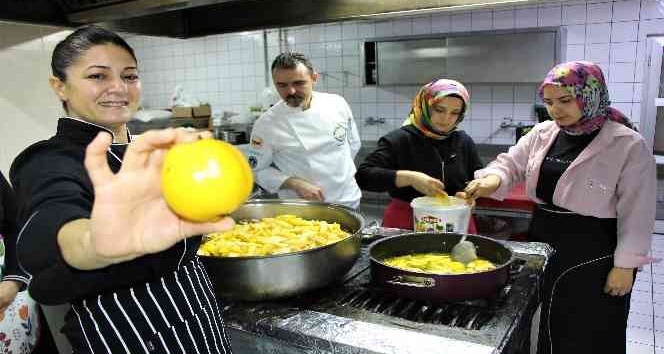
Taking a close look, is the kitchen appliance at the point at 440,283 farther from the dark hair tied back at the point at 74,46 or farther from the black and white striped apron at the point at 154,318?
the dark hair tied back at the point at 74,46

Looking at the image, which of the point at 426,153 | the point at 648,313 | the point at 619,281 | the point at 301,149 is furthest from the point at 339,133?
the point at 648,313

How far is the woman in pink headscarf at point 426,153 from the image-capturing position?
2.12 m

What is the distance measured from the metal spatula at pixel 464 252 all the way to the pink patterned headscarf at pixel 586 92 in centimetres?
90

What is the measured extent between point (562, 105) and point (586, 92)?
0.10 meters

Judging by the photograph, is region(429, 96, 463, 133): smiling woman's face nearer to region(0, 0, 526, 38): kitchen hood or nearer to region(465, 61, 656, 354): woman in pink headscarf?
region(465, 61, 656, 354): woman in pink headscarf

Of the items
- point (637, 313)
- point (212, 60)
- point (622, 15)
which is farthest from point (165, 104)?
point (637, 313)

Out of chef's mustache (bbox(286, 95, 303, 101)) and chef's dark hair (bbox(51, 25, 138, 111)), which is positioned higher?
chef's dark hair (bbox(51, 25, 138, 111))

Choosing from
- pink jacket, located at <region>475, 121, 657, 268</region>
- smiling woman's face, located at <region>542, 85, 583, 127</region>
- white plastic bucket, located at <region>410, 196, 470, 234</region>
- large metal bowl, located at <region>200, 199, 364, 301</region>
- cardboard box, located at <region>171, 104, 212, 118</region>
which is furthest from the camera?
cardboard box, located at <region>171, 104, 212, 118</region>

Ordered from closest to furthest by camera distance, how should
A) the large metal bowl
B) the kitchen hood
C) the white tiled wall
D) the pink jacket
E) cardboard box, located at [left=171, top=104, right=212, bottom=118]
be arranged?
1. the large metal bowl
2. the kitchen hood
3. the pink jacket
4. the white tiled wall
5. cardboard box, located at [left=171, top=104, right=212, bottom=118]

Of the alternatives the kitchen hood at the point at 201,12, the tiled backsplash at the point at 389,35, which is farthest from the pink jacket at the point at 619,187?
the tiled backsplash at the point at 389,35

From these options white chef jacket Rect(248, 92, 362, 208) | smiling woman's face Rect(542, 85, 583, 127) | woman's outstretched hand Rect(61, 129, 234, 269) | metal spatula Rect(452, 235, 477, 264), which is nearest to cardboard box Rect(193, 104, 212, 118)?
white chef jacket Rect(248, 92, 362, 208)

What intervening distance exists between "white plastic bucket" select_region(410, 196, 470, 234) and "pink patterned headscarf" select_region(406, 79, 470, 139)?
1.87ft

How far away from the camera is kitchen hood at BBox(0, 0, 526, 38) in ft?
4.34

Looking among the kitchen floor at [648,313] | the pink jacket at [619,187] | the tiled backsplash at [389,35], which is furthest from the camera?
the tiled backsplash at [389,35]
